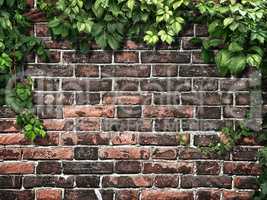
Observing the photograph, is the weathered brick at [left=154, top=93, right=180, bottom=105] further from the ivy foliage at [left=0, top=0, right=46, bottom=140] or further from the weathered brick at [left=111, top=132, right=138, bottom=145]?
the ivy foliage at [left=0, top=0, right=46, bottom=140]

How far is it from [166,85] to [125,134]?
373 millimetres

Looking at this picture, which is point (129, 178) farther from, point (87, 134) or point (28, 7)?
point (28, 7)

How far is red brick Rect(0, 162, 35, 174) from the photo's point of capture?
2.38 m

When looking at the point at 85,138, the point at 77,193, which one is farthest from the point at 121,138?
the point at 77,193

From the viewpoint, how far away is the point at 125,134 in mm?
2371

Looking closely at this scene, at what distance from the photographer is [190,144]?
238cm

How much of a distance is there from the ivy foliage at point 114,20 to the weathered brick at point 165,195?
0.87m

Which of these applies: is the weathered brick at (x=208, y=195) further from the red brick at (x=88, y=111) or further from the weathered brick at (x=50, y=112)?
the weathered brick at (x=50, y=112)

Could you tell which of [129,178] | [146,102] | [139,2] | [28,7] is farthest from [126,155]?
[28,7]

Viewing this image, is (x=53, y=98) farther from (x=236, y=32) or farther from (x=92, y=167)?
(x=236, y=32)

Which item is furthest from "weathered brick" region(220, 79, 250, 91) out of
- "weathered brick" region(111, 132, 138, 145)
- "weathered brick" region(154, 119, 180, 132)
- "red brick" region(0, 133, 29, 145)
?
"red brick" region(0, 133, 29, 145)

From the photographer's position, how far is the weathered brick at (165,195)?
2.38m

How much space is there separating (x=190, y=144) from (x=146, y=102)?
36 cm

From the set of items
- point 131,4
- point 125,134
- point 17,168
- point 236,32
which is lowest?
point 17,168
